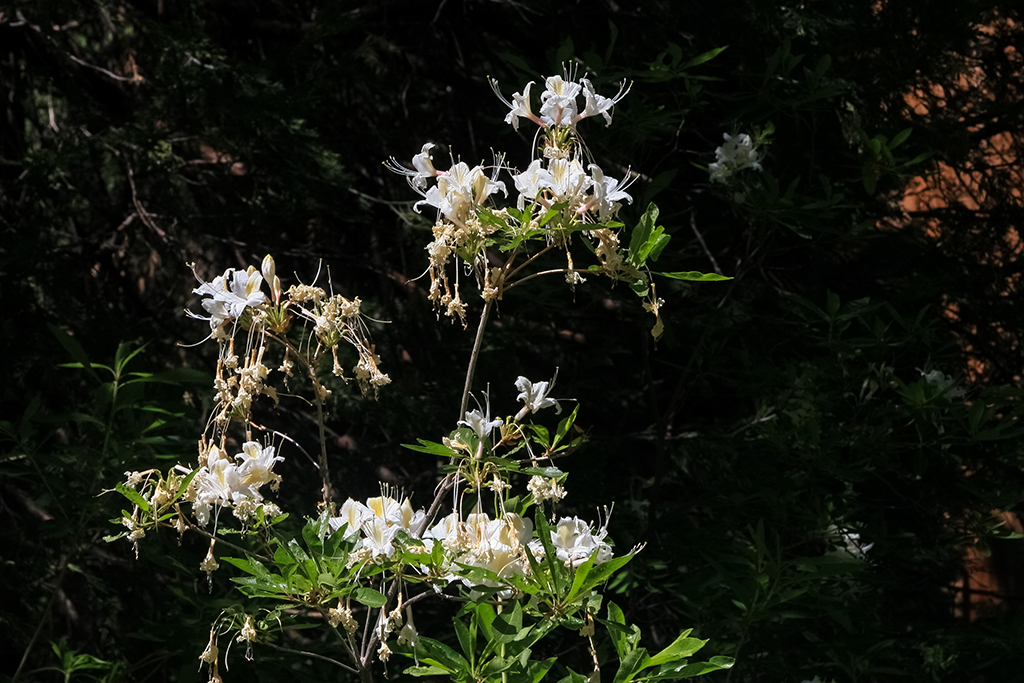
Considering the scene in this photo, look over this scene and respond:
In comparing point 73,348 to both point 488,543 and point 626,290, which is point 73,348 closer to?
point 488,543

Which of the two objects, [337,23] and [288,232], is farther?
[288,232]

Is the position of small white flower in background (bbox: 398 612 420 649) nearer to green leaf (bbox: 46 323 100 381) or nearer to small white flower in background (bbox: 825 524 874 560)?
green leaf (bbox: 46 323 100 381)

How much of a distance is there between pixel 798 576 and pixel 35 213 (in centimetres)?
194

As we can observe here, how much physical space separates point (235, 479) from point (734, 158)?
4.66 feet

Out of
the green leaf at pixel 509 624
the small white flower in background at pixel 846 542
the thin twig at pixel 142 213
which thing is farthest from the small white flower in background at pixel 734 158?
the thin twig at pixel 142 213

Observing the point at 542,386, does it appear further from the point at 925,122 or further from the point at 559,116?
the point at 925,122

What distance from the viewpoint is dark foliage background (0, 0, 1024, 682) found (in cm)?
203

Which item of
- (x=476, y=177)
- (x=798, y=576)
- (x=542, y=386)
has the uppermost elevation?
(x=476, y=177)

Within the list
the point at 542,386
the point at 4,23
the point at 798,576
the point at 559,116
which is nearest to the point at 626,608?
the point at 798,576

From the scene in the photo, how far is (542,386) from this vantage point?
111 centimetres

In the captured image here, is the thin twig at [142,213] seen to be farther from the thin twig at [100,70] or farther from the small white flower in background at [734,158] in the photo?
the small white flower in background at [734,158]

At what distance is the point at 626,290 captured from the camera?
239 cm

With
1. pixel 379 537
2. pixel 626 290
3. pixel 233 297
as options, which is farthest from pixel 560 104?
pixel 626 290

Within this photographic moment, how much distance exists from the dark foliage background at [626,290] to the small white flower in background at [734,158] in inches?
2.3
